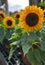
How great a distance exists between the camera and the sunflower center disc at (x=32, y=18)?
1089mm

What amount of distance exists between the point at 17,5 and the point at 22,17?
3.84m

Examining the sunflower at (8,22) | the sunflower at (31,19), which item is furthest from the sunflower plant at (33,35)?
the sunflower at (8,22)

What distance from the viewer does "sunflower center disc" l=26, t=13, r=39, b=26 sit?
1.09 meters

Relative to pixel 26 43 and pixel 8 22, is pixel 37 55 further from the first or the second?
pixel 8 22

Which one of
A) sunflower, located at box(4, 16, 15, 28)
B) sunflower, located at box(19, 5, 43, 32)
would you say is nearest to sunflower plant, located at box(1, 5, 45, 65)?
sunflower, located at box(19, 5, 43, 32)

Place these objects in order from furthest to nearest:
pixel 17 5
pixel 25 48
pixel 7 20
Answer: pixel 17 5
pixel 7 20
pixel 25 48

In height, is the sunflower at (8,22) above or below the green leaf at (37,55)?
below

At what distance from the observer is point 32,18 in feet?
3.57

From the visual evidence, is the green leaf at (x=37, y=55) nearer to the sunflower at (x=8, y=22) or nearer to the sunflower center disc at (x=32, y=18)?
the sunflower center disc at (x=32, y=18)

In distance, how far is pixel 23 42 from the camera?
1.12m

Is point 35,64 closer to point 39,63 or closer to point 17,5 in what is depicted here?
point 39,63

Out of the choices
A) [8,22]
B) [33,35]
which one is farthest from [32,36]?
[8,22]

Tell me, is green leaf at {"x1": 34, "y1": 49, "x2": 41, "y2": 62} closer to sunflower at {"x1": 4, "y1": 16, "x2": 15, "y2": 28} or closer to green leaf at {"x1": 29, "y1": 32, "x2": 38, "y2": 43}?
green leaf at {"x1": 29, "y1": 32, "x2": 38, "y2": 43}

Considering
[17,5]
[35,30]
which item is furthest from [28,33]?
[17,5]
